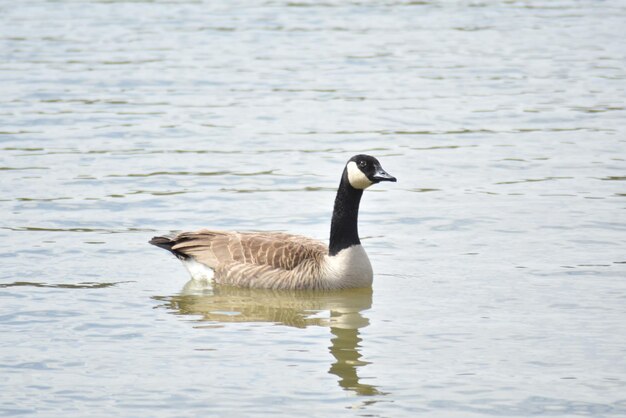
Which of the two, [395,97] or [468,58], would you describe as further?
[468,58]

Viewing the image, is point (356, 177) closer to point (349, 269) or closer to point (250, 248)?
point (349, 269)

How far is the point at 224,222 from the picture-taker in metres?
16.1

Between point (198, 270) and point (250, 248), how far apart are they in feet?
2.02

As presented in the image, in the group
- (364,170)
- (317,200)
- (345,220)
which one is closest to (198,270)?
(345,220)

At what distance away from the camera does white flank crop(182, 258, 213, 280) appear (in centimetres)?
1410

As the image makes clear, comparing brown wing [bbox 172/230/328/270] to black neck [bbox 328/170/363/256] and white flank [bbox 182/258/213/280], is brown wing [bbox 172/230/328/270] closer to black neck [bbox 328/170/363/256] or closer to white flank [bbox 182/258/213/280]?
white flank [bbox 182/258/213/280]

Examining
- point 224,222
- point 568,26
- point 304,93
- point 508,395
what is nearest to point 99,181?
point 224,222

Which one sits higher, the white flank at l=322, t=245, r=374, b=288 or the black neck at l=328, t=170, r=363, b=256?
the black neck at l=328, t=170, r=363, b=256

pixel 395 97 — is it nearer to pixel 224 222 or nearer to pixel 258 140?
pixel 258 140

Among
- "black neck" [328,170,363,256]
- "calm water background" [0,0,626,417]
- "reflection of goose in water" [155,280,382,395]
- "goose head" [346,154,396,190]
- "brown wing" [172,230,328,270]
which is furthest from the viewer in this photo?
"brown wing" [172,230,328,270]

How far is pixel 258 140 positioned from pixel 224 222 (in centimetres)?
416

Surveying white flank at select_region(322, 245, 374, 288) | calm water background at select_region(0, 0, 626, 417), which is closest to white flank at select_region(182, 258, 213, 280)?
calm water background at select_region(0, 0, 626, 417)

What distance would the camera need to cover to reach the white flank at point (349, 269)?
13648 mm

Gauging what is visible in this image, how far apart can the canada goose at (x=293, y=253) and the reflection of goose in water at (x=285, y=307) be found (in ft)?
0.38
